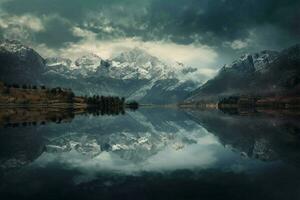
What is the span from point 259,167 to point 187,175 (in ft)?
39.1

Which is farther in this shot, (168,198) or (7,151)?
(7,151)

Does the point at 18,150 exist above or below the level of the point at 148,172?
above

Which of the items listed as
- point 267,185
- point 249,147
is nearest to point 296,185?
point 267,185

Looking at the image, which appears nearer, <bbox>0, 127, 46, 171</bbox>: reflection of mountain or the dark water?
the dark water

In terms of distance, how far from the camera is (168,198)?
36.8 metres

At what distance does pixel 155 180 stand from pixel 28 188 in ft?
44.3

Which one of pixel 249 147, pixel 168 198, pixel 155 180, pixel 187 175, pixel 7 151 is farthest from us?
pixel 249 147

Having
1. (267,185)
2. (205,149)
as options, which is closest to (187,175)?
(267,185)

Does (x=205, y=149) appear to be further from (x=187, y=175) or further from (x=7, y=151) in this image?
(x=7, y=151)

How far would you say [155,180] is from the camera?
44.8 metres

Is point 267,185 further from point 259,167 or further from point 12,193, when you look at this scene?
point 12,193

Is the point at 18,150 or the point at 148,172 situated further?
the point at 18,150

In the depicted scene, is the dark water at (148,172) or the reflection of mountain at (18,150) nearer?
the dark water at (148,172)

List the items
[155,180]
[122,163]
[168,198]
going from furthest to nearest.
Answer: [122,163] → [155,180] → [168,198]
